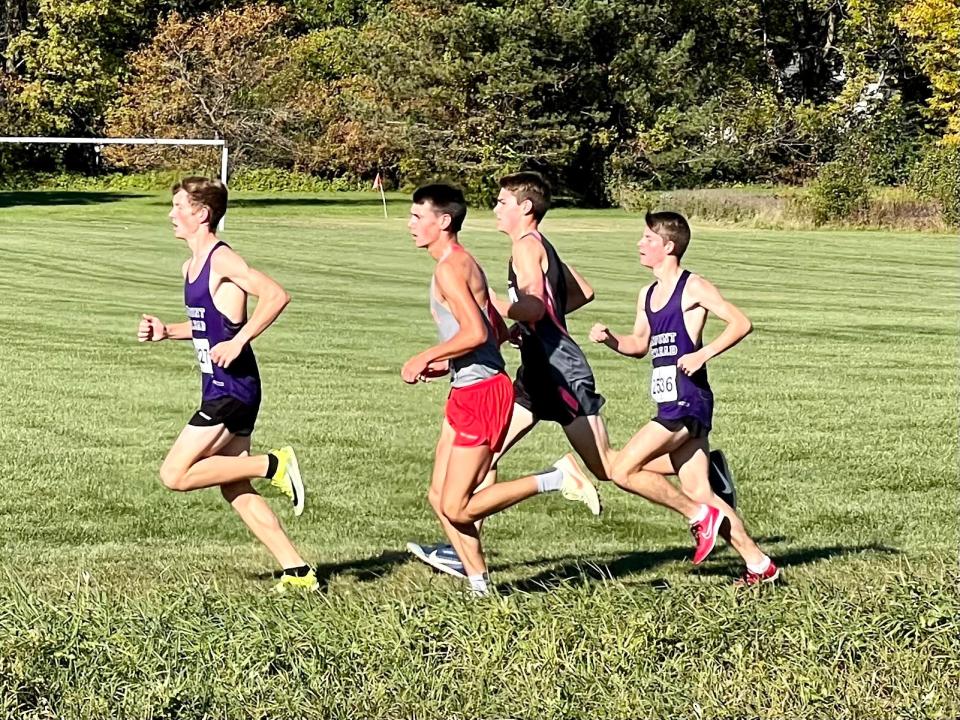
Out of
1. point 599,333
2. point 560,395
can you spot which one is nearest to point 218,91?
point 560,395

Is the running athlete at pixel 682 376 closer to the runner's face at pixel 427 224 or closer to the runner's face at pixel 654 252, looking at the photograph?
the runner's face at pixel 654 252

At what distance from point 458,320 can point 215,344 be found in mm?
1191

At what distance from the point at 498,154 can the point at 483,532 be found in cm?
5316

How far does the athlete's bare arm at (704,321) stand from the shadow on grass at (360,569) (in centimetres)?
186

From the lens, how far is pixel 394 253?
118 ft

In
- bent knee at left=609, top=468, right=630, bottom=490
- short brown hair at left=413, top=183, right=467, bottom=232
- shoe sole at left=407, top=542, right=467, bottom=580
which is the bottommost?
shoe sole at left=407, top=542, right=467, bottom=580

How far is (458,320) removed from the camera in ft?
22.6

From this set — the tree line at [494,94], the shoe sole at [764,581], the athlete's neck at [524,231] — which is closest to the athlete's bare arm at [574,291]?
the athlete's neck at [524,231]

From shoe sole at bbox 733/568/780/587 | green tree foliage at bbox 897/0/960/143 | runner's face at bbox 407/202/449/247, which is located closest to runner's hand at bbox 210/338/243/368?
runner's face at bbox 407/202/449/247

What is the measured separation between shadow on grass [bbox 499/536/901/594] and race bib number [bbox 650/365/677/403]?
0.85 meters

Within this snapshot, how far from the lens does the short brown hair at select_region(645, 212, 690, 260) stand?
24.6 feet

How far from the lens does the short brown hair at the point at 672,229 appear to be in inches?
295

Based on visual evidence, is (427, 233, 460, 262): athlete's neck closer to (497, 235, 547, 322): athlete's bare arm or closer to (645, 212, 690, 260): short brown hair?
(497, 235, 547, 322): athlete's bare arm

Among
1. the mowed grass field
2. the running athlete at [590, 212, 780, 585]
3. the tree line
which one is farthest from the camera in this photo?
the tree line
